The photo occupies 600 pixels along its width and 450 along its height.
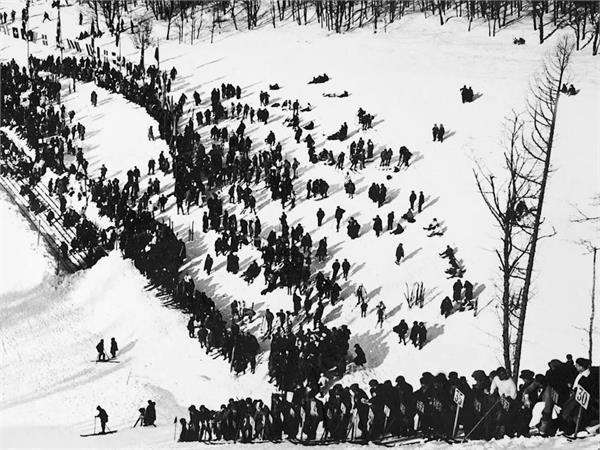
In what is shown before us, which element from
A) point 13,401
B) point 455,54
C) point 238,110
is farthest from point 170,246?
point 455,54

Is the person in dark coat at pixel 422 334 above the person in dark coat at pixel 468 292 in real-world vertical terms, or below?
below

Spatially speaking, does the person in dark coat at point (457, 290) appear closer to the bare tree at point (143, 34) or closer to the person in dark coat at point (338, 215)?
the person in dark coat at point (338, 215)

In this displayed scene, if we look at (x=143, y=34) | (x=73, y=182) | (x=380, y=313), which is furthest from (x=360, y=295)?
(x=143, y=34)

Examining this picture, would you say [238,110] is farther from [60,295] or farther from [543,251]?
[543,251]

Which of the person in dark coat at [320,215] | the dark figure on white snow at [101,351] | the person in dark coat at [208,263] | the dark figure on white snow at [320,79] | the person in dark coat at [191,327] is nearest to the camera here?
the dark figure on white snow at [101,351]

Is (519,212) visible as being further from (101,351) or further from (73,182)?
(73,182)

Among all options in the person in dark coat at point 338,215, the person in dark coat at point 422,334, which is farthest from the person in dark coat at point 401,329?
the person in dark coat at point 338,215
